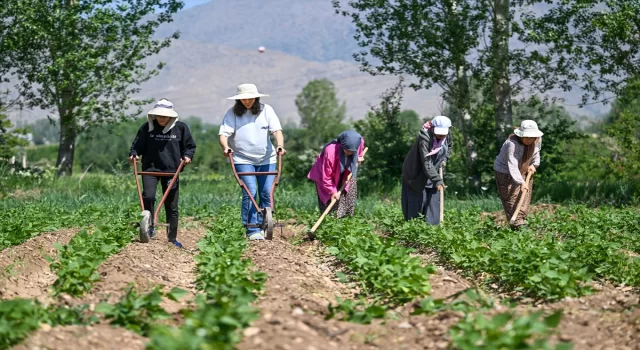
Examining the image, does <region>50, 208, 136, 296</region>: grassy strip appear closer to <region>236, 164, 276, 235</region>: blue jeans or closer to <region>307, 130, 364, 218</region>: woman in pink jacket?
<region>236, 164, 276, 235</region>: blue jeans

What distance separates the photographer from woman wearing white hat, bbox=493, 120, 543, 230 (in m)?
10.2

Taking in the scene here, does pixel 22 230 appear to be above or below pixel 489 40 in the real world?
below

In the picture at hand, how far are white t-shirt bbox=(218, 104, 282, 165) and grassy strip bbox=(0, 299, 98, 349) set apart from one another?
14.1ft

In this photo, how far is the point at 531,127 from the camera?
10.1 m

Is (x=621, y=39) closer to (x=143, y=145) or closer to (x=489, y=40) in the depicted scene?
(x=489, y=40)

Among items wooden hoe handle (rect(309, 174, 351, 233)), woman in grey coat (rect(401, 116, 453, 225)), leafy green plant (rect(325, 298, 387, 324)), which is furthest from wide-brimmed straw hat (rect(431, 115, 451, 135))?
leafy green plant (rect(325, 298, 387, 324))

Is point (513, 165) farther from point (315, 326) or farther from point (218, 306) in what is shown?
point (218, 306)

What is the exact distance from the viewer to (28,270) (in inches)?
328

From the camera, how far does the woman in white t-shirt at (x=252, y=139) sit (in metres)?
9.70

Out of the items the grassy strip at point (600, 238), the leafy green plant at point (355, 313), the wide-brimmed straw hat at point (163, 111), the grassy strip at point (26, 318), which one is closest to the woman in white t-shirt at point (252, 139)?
the wide-brimmed straw hat at point (163, 111)

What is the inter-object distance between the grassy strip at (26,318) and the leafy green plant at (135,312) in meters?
0.12

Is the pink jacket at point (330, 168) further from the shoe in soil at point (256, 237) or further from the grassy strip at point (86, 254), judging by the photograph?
the grassy strip at point (86, 254)

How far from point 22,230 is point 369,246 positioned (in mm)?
4252

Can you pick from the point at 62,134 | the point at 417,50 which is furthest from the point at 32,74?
the point at 417,50
